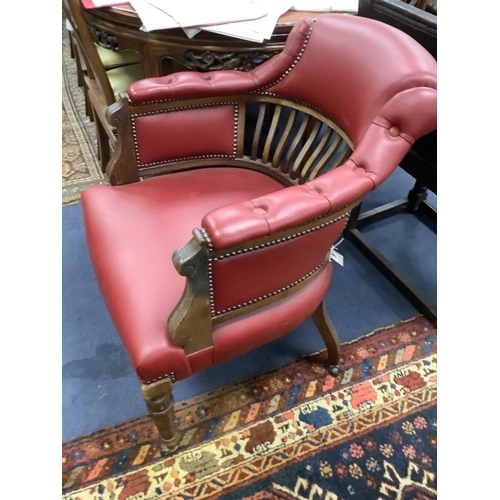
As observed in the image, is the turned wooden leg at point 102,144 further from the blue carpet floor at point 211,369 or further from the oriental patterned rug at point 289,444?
the oriental patterned rug at point 289,444

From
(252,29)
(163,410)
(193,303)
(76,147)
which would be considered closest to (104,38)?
(252,29)

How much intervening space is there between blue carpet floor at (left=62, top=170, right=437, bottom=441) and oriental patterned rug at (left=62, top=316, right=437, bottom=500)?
0.05m

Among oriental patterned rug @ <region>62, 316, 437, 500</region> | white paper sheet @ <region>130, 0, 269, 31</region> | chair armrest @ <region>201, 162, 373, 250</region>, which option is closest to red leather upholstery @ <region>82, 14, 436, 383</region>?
chair armrest @ <region>201, 162, 373, 250</region>

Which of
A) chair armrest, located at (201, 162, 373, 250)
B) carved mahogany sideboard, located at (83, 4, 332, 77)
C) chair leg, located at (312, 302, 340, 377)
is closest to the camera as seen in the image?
chair armrest, located at (201, 162, 373, 250)

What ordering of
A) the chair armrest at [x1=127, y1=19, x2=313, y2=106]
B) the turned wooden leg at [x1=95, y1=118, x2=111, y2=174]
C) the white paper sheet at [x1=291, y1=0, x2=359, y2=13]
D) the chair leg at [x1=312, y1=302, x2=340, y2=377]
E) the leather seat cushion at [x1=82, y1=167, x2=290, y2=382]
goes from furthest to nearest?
the turned wooden leg at [x1=95, y1=118, x2=111, y2=174] < the white paper sheet at [x1=291, y1=0, x2=359, y2=13] < the chair leg at [x1=312, y1=302, x2=340, y2=377] < the chair armrest at [x1=127, y1=19, x2=313, y2=106] < the leather seat cushion at [x1=82, y1=167, x2=290, y2=382]

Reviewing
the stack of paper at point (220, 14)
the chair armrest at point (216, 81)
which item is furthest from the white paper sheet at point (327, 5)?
the chair armrest at point (216, 81)

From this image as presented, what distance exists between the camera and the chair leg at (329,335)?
1.25 meters

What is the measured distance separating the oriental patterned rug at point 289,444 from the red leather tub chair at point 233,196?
95 millimetres

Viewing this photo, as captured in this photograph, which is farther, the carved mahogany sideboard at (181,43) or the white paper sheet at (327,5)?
the white paper sheet at (327,5)

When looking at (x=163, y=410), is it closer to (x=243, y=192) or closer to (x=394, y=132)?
(x=243, y=192)

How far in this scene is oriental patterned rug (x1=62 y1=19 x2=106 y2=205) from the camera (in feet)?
6.81

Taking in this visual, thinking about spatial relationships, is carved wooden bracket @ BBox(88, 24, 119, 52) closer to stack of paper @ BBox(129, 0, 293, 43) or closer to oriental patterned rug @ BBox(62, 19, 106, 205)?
stack of paper @ BBox(129, 0, 293, 43)

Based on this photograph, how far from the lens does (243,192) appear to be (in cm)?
120

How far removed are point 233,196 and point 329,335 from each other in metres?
0.52
